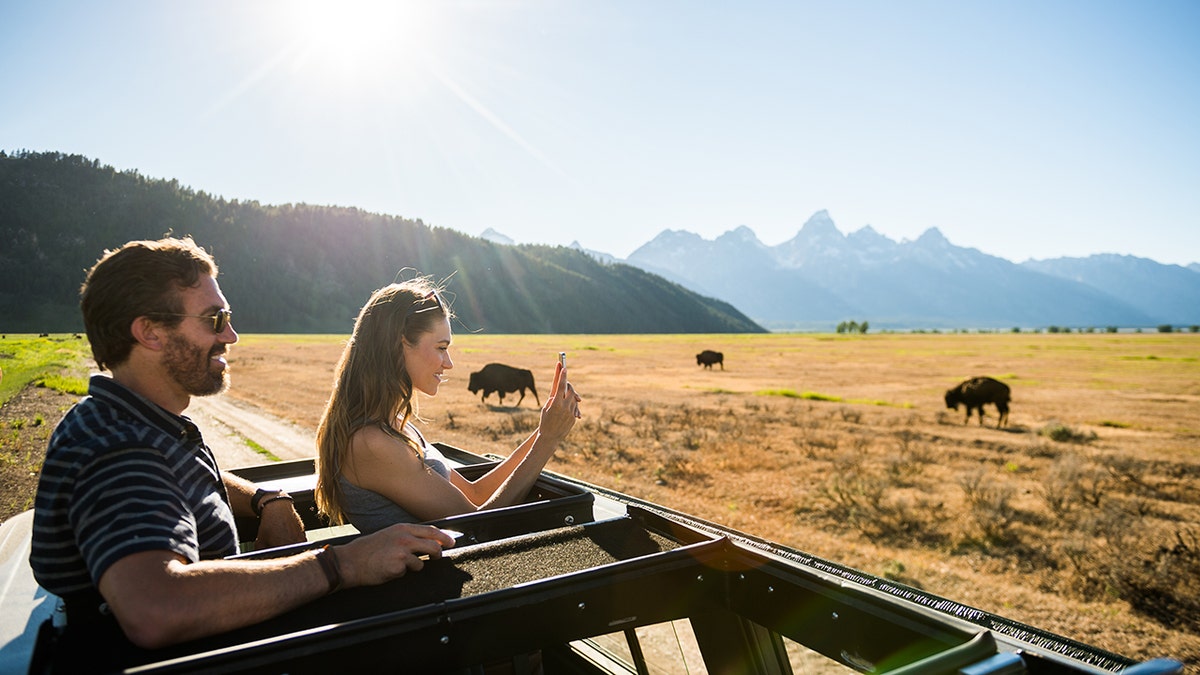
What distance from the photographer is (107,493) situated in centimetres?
174

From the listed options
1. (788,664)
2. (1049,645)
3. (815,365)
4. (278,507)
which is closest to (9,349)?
(278,507)

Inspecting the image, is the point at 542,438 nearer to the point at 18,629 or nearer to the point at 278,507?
A: the point at 278,507

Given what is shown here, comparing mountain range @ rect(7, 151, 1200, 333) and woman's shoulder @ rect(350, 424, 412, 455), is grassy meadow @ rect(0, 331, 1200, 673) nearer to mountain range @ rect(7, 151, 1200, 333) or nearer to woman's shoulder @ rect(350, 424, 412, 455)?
woman's shoulder @ rect(350, 424, 412, 455)

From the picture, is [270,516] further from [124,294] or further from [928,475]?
[928,475]

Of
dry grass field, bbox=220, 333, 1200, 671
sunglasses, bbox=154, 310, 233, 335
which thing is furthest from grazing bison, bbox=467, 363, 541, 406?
sunglasses, bbox=154, 310, 233, 335

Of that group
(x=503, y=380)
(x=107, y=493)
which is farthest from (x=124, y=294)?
(x=503, y=380)

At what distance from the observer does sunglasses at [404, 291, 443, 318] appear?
3.13m

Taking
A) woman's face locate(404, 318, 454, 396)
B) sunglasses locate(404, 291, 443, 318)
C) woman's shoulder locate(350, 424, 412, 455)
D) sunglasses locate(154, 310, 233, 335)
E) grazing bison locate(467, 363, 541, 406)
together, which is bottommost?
grazing bison locate(467, 363, 541, 406)

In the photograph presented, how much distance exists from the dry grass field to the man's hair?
6.57 meters

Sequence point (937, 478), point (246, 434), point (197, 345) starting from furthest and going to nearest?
1. point (246, 434)
2. point (937, 478)
3. point (197, 345)

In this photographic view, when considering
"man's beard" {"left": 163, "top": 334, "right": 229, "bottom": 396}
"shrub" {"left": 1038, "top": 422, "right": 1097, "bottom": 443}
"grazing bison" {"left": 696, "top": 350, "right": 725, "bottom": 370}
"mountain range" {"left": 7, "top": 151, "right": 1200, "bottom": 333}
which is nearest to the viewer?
"man's beard" {"left": 163, "top": 334, "right": 229, "bottom": 396}

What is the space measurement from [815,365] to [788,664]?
46186 mm

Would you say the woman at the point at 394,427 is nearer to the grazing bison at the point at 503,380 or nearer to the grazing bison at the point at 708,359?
the grazing bison at the point at 503,380

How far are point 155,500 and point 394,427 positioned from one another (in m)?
1.35
